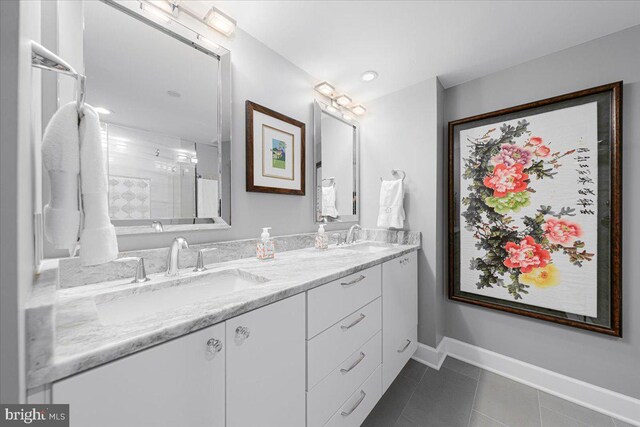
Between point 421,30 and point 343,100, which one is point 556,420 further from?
point 343,100

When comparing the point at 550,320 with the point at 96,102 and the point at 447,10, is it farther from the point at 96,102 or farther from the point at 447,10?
the point at 96,102

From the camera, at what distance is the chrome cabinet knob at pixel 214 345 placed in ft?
2.10

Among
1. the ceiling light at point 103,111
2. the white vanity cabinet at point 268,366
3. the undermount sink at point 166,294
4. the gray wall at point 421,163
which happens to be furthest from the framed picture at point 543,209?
the ceiling light at point 103,111

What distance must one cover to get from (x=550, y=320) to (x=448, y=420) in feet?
3.11

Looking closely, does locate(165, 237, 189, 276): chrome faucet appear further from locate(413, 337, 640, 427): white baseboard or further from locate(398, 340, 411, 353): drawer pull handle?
locate(413, 337, 640, 427): white baseboard

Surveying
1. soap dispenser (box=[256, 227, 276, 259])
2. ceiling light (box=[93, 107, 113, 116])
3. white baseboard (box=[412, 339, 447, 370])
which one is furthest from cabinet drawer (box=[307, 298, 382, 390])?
ceiling light (box=[93, 107, 113, 116])

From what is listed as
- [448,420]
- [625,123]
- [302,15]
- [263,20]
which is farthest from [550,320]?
[263,20]

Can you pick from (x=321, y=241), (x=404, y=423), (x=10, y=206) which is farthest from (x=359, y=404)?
(x=10, y=206)

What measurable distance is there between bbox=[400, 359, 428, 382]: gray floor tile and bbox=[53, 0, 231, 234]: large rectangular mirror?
5.55ft

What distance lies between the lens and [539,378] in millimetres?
1631

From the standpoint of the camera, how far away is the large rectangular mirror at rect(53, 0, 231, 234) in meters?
0.96

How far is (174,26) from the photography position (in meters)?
1.15

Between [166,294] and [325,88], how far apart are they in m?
1.74

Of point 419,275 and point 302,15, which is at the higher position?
point 302,15
